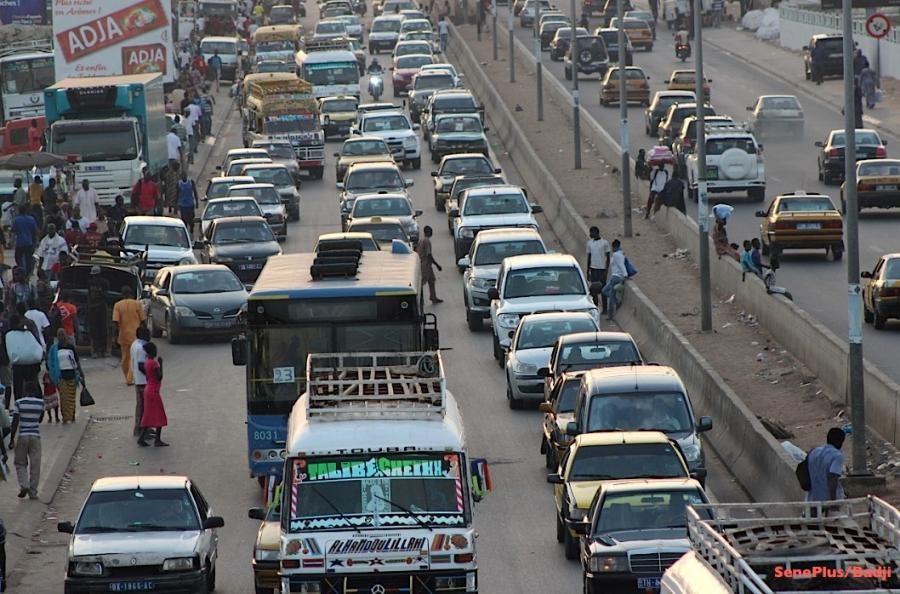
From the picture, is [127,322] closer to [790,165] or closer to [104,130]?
[104,130]

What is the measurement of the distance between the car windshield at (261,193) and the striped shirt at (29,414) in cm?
2359

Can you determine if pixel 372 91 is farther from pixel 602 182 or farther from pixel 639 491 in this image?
pixel 639 491

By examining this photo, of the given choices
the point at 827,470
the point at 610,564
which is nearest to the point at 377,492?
the point at 610,564

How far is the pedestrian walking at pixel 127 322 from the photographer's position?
31828mm

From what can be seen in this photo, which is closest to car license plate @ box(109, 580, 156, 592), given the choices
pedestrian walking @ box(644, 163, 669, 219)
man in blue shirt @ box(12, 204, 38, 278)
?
man in blue shirt @ box(12, 204, 38, 278)

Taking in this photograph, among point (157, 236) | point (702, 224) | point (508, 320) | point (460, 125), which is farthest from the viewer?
point (460, 125)

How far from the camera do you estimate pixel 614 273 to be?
3538cm

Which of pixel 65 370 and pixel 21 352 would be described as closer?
pixel 21 352

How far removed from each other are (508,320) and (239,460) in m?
6.61

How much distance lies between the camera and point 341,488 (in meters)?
16.0

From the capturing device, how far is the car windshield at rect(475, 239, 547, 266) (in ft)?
119

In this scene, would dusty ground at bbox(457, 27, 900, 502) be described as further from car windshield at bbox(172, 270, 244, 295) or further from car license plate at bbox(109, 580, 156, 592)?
car license plate at bbox(109, 580, 156, 592)

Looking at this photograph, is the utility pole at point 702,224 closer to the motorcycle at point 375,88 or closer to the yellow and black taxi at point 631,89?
the yellow and black taxi at point 631,89

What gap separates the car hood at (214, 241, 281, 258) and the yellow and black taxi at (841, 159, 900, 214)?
506 inches
